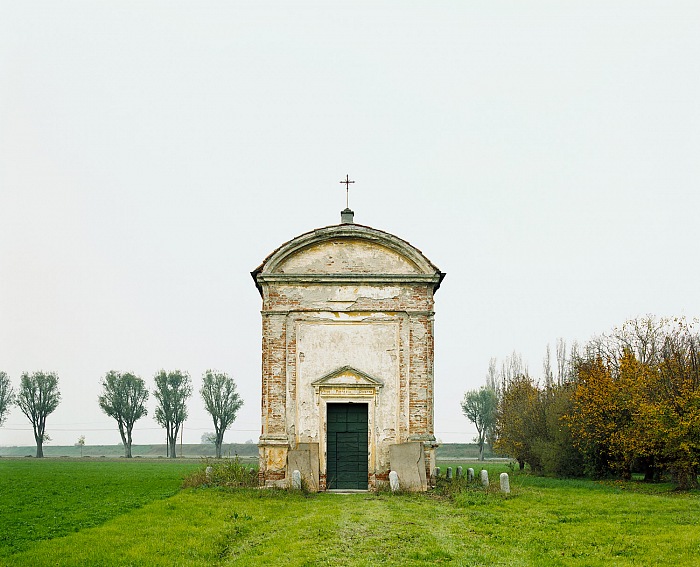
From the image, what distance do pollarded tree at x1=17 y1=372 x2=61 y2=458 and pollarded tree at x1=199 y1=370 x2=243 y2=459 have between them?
49.6 ft

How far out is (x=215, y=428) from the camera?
72.7 metres

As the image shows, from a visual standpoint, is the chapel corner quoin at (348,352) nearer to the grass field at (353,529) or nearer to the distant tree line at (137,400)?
the grass field at (353,529)

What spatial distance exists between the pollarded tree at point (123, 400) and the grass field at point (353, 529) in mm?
53400

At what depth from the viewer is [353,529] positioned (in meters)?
12.9

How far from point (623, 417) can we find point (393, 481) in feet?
33.3

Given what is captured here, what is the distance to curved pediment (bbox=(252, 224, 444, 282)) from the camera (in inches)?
844

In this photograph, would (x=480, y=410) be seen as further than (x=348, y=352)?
Yes

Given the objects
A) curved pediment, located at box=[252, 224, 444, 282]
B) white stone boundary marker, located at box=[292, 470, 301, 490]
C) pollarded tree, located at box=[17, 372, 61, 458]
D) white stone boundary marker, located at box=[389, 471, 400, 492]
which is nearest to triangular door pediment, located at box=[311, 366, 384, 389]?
white stone boundary marker, located at box=[389, 471, 400, 492]

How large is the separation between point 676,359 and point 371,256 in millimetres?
10704

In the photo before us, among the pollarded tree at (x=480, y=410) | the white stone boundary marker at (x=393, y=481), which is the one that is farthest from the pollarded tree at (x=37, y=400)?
the white stone boundary marker at (x=393, y=481)

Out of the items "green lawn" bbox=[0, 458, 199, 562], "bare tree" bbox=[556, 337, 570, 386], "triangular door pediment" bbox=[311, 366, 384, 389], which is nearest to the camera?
"green lawn" bbox=[0, 458, 199, 562]

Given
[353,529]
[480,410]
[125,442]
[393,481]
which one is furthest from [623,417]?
[125,442]

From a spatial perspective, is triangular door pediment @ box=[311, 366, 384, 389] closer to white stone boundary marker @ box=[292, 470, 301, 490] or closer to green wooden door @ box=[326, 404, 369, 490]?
green wooden door @ box=[326, 404, 369, 490]

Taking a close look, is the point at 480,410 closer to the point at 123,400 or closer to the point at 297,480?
the point at 123,400
